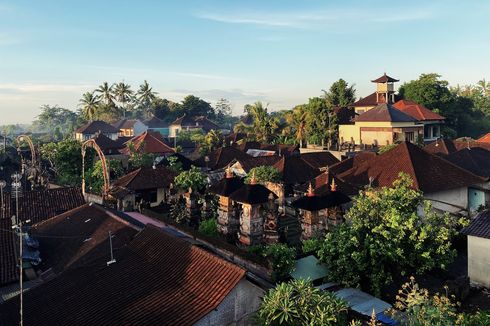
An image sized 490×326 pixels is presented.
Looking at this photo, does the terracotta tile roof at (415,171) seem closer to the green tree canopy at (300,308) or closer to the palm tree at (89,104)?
the green tree canopy at (300,308)

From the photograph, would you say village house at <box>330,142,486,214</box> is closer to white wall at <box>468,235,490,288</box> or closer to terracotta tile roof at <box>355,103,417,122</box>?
white wall at <box>468,235,490,288</box>

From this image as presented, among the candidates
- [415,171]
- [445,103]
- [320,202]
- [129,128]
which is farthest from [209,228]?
[129,128]

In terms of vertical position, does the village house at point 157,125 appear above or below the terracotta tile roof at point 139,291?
above

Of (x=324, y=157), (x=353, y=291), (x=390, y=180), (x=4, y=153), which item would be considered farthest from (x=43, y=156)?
(x=353, y=291)

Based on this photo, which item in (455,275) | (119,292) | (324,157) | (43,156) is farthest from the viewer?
(43,156)

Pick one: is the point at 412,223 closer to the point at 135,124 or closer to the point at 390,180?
the point at 390,180

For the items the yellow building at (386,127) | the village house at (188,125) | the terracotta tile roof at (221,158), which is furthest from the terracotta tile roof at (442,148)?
the village house at (188,125)

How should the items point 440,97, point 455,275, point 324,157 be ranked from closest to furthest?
point 455,275 → point 324,157 → point 440,97

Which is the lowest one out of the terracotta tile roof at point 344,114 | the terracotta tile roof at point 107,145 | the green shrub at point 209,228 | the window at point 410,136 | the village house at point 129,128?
the green shrub at point 209,228
